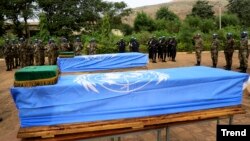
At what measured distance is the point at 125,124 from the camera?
5.04 m

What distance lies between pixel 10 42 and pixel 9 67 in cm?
140

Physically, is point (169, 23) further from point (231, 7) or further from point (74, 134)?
point (74, 134)

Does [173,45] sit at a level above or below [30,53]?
above

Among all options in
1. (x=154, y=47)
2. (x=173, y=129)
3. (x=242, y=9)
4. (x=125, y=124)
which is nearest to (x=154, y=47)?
(x=154, y=47)

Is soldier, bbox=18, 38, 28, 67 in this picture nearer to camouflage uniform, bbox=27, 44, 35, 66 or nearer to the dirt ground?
camouflage uniform, bbox=27, 44, 35, 66

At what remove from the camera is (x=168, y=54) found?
20.4 meters

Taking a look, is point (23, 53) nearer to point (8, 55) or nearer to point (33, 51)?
point (33, 51)

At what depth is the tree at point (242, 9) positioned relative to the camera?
40.6 m

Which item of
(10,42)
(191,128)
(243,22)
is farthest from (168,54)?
(243,22)

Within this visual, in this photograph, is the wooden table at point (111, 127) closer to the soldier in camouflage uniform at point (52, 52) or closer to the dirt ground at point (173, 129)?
the dirt ground at point (173, 129)

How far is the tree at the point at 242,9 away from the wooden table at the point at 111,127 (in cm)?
3707

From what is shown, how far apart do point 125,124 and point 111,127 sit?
22cm

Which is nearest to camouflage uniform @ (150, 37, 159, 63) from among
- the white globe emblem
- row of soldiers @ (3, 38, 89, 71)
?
row of soldiers @ (3, 38, 89, 71)

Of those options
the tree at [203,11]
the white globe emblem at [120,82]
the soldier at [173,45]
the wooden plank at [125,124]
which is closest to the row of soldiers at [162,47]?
the soldier at [173,45]
